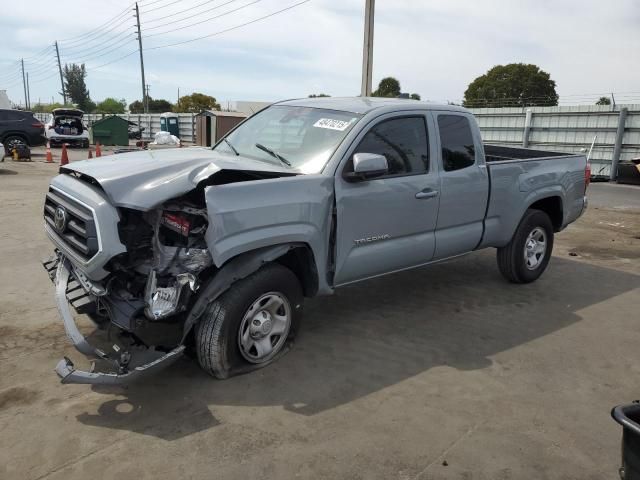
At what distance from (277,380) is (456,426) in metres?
1.22

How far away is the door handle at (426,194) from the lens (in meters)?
4.49

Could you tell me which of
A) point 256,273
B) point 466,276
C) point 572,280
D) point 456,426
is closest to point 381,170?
point 256,273

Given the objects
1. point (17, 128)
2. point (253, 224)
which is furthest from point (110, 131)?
point (253, 224)

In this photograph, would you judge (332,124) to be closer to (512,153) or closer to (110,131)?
(512,153)

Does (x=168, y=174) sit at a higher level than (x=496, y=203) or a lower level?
A: higher

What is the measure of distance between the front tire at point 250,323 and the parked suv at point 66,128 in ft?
77.8

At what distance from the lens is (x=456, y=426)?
128 inches

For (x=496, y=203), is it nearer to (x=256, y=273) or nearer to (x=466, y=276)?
(x=466, y=276)

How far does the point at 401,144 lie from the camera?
4.49m

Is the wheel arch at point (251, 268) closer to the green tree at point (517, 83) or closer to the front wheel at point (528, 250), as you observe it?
the front wheel at point (528, 250)

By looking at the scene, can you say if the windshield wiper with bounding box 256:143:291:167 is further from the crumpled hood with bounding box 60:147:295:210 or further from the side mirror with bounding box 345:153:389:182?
the side mirror with bounding box 345:153:389:182

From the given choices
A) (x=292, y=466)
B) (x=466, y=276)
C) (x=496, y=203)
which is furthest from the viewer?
(x=466, y=276)

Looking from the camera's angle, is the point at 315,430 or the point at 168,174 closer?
the point at 315,430

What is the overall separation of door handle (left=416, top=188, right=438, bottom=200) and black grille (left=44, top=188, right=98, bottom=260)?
2.57 m
